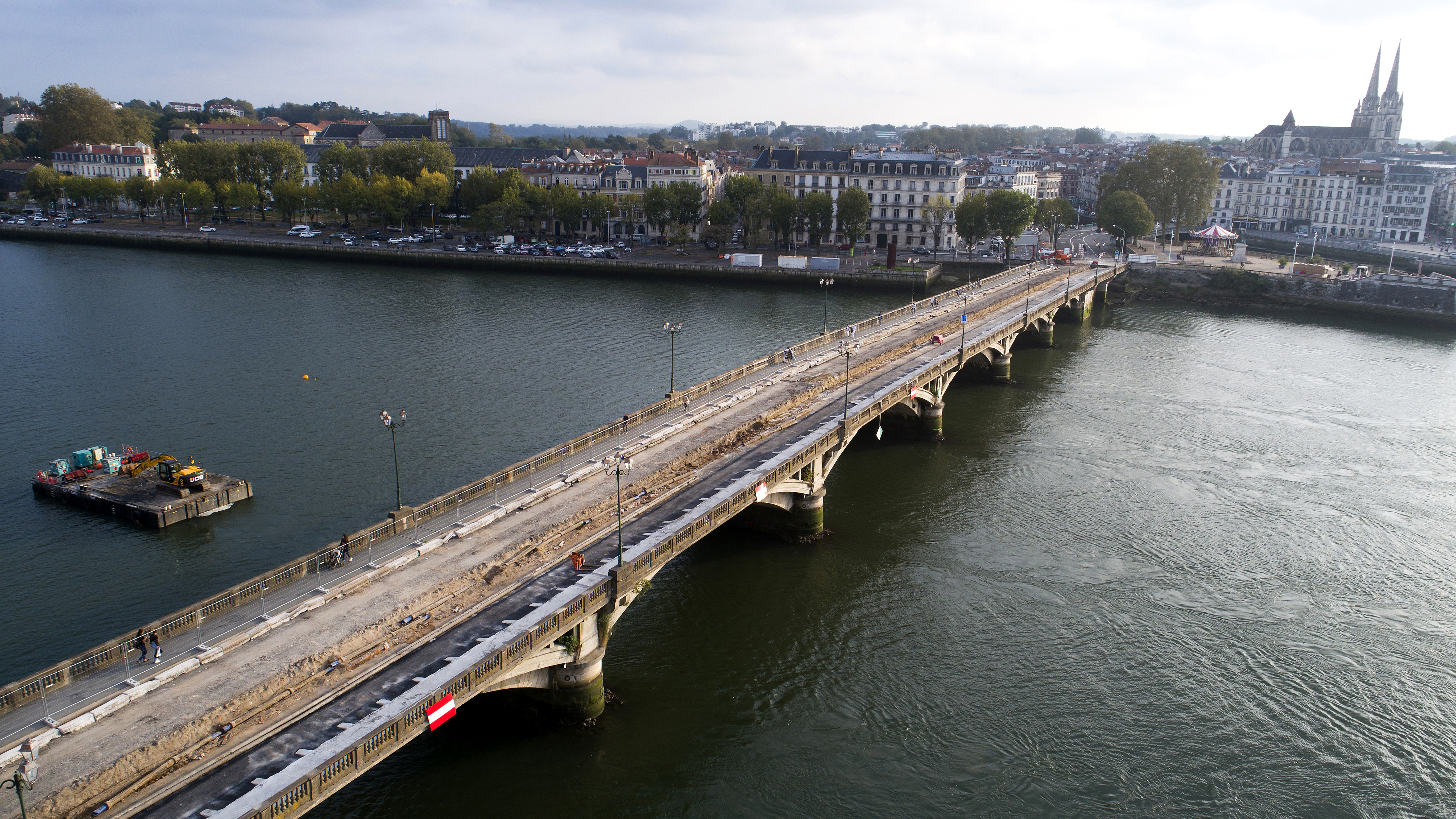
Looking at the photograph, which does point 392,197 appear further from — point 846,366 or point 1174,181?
point 1174,181

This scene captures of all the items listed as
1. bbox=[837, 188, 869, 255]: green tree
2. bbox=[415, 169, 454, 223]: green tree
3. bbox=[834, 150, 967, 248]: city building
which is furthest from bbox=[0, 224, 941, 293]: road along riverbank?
bbox=[834, 150, 967, 248]: city building

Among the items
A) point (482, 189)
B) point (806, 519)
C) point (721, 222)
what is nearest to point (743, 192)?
point (721, 222)

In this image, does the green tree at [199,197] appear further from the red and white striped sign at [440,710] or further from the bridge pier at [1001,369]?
the red and white striped sign at [440,710]

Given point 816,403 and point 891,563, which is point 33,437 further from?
point 891,563

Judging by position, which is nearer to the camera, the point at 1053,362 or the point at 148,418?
the point at 148,418

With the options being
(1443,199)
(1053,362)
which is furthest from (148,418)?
(1443,199)

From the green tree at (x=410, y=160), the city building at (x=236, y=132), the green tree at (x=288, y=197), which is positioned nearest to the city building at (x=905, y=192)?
the green tree at (x=410, y=160)

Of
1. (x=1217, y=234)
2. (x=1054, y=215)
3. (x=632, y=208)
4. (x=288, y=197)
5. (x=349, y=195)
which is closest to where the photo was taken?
(x=632, y=208)
